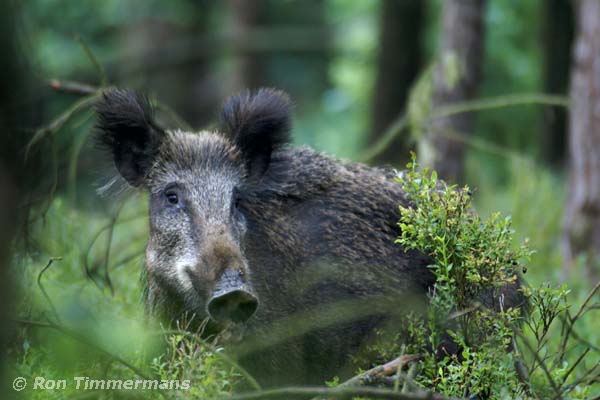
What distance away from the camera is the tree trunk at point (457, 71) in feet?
33.8

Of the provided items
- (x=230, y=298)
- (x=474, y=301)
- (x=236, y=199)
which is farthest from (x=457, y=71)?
(x=230, y=298)

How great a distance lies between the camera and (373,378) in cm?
416

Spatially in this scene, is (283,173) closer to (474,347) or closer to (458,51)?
(474,347)

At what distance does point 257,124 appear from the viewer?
594 cm

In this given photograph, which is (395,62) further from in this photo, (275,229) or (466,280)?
(466,280)

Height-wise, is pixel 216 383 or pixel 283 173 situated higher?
pixel 283 173

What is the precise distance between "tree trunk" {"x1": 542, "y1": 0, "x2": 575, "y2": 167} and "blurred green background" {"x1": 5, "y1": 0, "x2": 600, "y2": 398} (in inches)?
1.1

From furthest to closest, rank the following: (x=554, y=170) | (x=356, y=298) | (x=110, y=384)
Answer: (x=554, y=170) → (x=356, y=298) → (x=110, y=384)

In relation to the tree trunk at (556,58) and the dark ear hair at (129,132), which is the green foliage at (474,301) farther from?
the tree trunk at (556,58)

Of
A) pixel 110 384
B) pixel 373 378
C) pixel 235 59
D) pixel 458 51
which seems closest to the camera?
pixel 110 384

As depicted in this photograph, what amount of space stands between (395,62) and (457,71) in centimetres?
554

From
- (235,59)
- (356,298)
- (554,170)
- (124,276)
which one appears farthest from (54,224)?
(235,59)

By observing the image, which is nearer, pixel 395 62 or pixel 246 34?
pixel 395 62

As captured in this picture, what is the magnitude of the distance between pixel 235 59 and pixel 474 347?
652 inches
